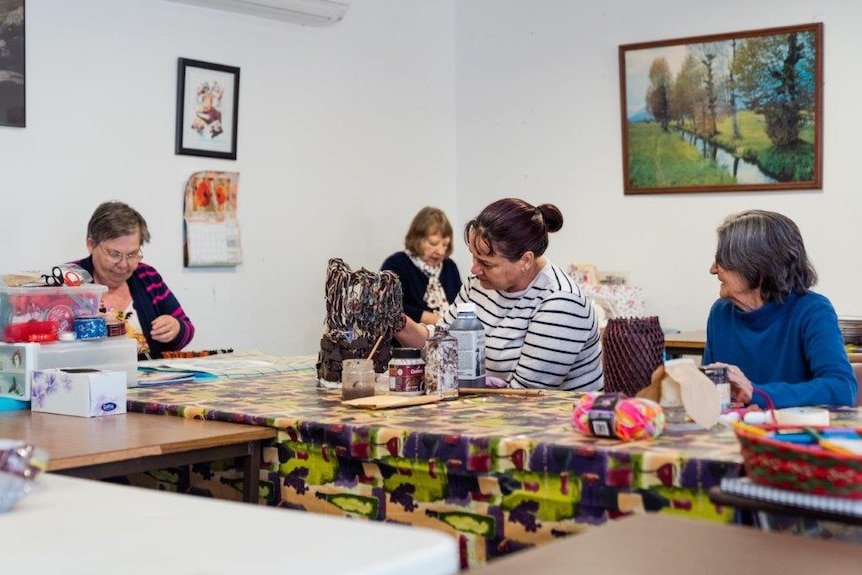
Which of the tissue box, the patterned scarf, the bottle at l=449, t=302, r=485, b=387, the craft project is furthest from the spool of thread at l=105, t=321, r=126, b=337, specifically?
the patterned scarf

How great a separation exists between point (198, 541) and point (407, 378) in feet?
5.09

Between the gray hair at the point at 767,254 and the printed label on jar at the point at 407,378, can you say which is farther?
the printed label on jar at the point at 407,378

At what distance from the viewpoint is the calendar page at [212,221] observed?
5059 mm

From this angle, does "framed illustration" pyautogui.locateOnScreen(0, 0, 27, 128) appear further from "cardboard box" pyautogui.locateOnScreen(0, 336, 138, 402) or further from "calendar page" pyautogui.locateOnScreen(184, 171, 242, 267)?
"cardboard box" pyautogui.locateOnScreen(0, 336, 138, 402)

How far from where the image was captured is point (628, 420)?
2.00m

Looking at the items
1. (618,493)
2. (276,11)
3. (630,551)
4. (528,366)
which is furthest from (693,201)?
(630,551)

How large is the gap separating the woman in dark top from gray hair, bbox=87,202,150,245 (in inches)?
69.8

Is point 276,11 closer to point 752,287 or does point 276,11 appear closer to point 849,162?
point 849,162

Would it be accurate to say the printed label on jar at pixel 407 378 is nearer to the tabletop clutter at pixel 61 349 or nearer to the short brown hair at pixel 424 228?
the tabletop clutter at pixel 61 349

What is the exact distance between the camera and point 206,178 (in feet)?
16.8

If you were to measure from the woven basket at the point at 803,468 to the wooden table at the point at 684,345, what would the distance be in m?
3.16

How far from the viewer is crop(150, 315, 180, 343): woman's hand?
3930mm

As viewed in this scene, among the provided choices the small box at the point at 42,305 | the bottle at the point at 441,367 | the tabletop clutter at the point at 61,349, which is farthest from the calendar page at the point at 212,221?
the bottle at the point at 441,367

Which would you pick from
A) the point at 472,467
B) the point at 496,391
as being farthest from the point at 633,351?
the point at 472,467
